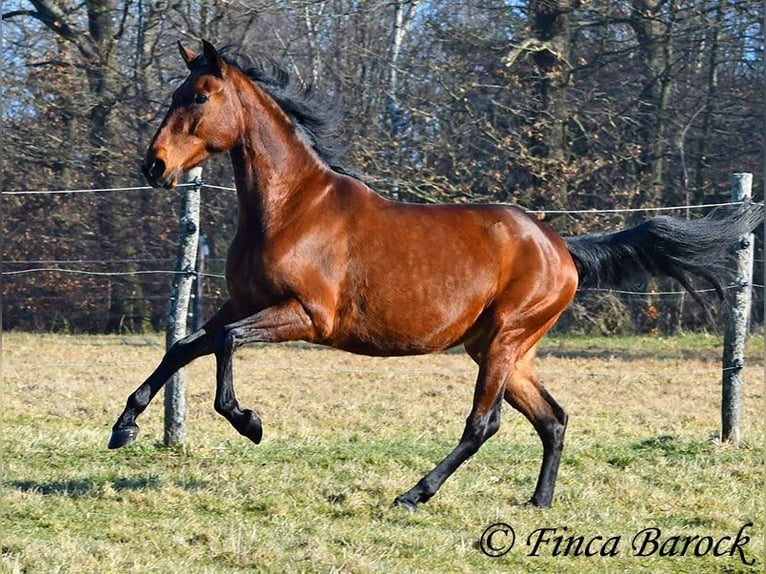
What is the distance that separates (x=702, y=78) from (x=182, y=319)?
46.6 feet

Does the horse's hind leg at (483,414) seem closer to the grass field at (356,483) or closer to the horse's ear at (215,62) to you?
the grass field at (356,483)

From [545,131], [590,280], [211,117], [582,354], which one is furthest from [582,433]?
[545,131]

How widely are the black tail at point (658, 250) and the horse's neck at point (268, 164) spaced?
6.04 feet

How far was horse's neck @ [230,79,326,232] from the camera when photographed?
592 cm

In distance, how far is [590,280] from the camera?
688cm

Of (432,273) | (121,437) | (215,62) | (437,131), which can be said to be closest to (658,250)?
(432,273)

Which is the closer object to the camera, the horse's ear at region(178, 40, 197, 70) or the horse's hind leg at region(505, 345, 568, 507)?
the horse's ear at region(178, 40, 197, 70)

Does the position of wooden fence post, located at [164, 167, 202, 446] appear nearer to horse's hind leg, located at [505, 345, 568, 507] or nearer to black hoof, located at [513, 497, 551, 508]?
horse's hind leg, located at [505, 345, 568, 507]

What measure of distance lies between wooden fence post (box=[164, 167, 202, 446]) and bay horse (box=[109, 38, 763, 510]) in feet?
5.12

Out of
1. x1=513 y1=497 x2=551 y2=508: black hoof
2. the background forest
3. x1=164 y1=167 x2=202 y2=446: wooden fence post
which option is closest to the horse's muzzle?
x1=164 y1=167 x2=202 y2=446: wooden fence post

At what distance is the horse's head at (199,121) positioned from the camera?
227 inches

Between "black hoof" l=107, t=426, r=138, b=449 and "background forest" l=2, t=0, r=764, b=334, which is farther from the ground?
"background forest" l=2, t=0, r=764, b=334

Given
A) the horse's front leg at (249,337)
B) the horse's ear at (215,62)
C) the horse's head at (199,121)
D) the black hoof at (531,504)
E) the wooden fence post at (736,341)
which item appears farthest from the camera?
the wooden fence post at (736,341)

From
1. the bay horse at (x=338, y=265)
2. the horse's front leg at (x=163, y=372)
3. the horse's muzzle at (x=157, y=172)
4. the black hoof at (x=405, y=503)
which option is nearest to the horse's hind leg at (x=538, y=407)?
the bay horse at (x=338, y=265)
